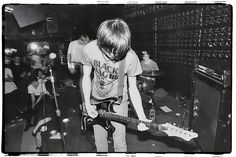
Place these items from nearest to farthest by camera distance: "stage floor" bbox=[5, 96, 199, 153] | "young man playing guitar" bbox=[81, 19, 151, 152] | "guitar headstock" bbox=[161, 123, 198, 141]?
1. "guitar headstock" bbox=[161, 123, 198, 141]
2. "young man playing guitar" bbox=[81, 19, 151, 152]
3. "stage floor" bbox=[5, 96, 199, 153]

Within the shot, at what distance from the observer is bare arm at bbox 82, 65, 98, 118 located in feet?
7.75

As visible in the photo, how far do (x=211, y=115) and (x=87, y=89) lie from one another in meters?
1.30

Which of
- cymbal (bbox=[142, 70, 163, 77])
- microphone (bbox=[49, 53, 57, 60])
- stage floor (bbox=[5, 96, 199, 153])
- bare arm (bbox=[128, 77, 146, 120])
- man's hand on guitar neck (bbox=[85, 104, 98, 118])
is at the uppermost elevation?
microphone (bbox=[49, 53, 57, 60])

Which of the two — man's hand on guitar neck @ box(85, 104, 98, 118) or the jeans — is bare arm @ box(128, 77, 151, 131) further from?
man's hand on guitar neck @ box(85, 104, 98, 118)

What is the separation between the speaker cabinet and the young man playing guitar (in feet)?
1.99

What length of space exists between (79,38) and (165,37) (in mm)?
940

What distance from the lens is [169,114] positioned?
8.64 ft

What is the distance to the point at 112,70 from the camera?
234 cm

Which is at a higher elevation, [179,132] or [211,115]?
[211,115]

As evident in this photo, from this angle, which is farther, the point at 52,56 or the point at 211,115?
the point at 52,56

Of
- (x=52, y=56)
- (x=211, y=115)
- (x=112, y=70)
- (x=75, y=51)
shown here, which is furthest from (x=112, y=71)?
(x=211, y=115)

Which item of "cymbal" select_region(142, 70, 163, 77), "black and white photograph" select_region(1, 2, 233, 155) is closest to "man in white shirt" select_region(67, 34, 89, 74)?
"black and white photograph" select_region(1, 2, 233, 155)

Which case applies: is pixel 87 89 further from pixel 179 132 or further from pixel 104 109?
pixel 179 132

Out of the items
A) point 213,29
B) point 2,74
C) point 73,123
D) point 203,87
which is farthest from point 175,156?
point 2,74
